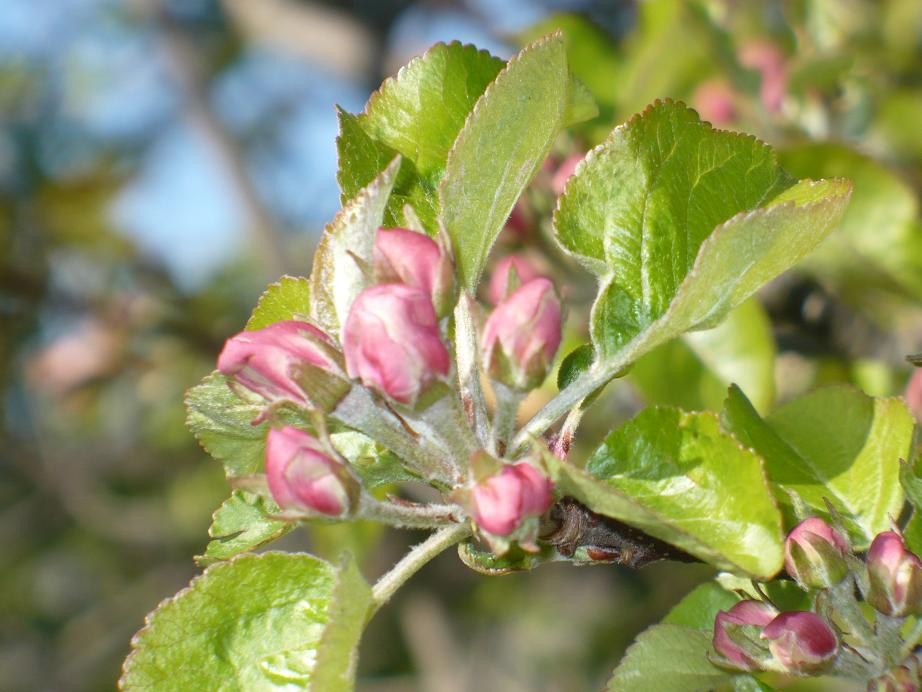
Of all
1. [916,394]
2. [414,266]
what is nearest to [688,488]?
[414,266]

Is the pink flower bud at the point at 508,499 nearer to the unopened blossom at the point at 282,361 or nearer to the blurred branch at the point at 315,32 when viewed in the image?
the unopened blossom at the point at 282,361

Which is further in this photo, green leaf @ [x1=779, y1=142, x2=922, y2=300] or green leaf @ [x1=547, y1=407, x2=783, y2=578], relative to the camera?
green leaf @ [x1=779, y1=142, x2=922, y2=300]

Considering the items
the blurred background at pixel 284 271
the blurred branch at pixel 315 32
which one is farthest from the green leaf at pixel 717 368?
the blurred branch at pixel 315 32

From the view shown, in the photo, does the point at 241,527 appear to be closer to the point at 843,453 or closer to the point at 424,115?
the point at 424,115

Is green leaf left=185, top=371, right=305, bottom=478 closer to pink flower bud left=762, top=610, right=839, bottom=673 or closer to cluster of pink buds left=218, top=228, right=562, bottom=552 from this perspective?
cluster of pink buds left=218, top=228, right=562, bottom=552

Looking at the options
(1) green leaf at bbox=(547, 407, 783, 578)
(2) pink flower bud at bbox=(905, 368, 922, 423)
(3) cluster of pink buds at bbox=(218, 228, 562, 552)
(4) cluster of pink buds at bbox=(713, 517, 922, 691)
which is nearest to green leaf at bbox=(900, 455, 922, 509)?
(4) cluster of pink buds at bbox=(713, 517, 922, 691)

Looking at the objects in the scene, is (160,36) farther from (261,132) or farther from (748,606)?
(748,606)
